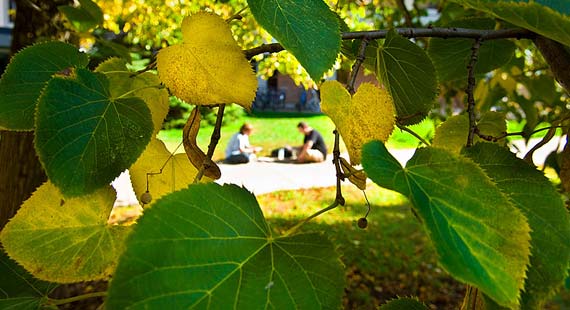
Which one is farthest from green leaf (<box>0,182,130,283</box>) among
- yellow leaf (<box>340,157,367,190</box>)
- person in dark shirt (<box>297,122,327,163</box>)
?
person in dark shirt (<box>297,122,327,163</box>)

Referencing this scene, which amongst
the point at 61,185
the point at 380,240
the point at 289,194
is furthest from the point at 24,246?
the point at 289,194

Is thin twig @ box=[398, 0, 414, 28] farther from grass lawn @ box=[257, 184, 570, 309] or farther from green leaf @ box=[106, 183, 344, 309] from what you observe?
green leaf @ box=[106, 183, 344, 309]

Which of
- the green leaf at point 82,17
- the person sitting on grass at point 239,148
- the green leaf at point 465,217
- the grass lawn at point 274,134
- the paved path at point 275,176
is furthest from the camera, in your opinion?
the grass lawn at point 274,134

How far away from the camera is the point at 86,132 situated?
479 mm

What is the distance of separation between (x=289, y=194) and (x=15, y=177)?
477 cm

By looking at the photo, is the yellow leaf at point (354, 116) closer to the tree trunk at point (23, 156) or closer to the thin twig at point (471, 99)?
the thin twig at point (471, 99)

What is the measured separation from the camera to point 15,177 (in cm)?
225

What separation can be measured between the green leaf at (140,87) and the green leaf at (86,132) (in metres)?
0.06

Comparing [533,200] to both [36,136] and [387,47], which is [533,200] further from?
[36,136]

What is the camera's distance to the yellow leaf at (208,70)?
0.52 metres

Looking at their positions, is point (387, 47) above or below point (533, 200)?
above

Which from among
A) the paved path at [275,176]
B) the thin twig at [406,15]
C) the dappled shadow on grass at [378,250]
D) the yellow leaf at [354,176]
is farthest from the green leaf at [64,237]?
the paved path at [275,176]

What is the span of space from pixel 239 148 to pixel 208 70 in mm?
7330

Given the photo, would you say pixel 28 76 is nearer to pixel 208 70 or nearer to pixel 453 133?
pixel 208 70
